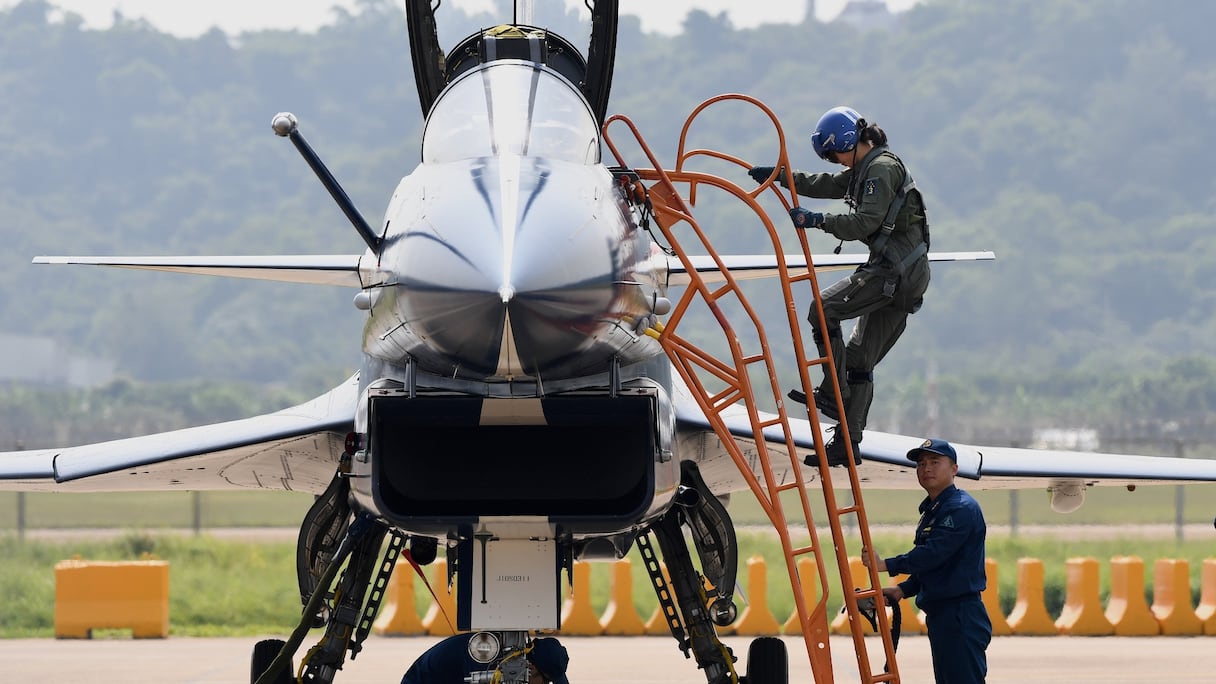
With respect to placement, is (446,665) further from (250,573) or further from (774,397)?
(250,573)

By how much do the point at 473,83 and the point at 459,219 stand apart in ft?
4.31

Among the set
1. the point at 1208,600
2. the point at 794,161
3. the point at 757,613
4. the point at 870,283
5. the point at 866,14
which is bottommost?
the point at 757,613

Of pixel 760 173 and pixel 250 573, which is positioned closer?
pixel 760 173

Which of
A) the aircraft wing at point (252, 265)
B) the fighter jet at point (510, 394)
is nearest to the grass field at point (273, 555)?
the aircraft wing at point (252, 265)

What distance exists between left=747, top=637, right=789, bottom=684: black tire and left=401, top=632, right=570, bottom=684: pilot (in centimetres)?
205

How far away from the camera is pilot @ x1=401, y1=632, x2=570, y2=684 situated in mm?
7684

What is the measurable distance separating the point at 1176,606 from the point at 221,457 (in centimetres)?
1118

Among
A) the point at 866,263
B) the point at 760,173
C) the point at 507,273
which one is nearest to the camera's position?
the point at 507,273

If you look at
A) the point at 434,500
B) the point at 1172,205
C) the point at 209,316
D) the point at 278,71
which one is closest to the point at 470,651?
the point at 434,500

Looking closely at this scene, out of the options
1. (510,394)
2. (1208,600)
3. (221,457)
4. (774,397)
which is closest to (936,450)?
(774,397)

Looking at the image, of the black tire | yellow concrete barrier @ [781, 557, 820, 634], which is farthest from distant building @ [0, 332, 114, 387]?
the black tire

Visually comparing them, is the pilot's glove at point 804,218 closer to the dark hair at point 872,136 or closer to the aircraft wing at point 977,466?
the dark hair at point 872,136

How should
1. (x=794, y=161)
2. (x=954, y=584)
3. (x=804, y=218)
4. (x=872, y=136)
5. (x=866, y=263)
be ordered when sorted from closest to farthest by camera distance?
(x=804, y=218), (x=954, y=584), (x=866, y=263), (x=872, y=136), (x=794, y=161)

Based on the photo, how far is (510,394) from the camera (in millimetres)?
6453
